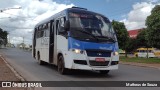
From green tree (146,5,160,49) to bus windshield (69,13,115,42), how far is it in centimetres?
1813

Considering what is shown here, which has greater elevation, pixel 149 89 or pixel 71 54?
pixel 71 54

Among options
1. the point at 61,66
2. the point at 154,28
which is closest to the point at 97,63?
the point at 61,66

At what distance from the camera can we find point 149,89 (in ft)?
39.5

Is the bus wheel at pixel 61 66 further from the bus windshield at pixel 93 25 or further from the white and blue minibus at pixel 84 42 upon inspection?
the bus windshield at pixel 93 25

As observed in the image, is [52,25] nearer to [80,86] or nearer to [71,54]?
[71,54]

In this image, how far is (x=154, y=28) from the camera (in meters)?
34.0

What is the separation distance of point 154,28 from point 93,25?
18929 millimetres

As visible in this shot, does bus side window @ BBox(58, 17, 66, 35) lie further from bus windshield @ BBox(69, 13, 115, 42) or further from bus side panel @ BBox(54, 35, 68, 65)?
bus windshield @ BBox(69, 13, 115, 42)

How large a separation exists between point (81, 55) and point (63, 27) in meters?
2.13

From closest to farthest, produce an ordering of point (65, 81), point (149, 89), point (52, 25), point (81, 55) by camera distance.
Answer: point (149, 89) < point (65, 81) < point (81, 55) < point (52, 25)

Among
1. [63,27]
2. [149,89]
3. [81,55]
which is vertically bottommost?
[149,89]

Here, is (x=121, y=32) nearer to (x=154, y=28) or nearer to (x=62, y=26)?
(x=154, y=28)

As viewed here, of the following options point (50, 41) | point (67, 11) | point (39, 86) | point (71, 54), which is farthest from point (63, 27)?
point (39, 86)

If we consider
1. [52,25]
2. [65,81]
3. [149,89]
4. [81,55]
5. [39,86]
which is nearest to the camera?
[149,89]
